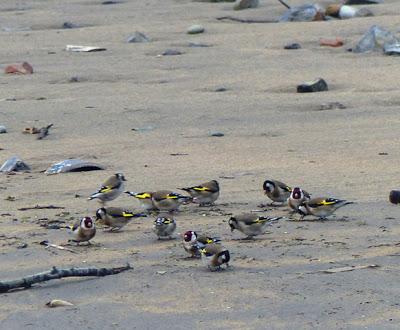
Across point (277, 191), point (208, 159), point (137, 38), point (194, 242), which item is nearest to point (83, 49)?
point (137, 38)

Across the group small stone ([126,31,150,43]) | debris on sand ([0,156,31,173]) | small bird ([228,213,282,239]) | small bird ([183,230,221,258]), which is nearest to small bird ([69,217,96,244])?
small bird ([183,230,221,258])

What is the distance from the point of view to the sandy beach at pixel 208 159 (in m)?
6.05

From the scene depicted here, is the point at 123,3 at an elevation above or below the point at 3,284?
below

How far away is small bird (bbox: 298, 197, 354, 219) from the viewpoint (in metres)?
7.73

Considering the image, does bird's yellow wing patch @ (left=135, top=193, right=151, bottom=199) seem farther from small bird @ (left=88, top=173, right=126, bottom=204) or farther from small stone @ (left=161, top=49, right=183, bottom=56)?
small stone @ (left=161, top=49, right=183, bottom=56)

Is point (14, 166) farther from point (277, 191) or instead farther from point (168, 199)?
point (277, 191)

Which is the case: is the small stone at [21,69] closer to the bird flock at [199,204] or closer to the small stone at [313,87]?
the small stone at [313,87]

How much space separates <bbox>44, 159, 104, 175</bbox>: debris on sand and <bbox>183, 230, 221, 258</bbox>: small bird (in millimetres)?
2647

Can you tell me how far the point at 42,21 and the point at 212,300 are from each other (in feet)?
45.1

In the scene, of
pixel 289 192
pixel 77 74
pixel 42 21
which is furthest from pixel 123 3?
pixel 289 192

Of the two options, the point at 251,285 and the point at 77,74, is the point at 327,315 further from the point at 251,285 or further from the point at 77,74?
the point at 77,74

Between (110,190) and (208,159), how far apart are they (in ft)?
5.52

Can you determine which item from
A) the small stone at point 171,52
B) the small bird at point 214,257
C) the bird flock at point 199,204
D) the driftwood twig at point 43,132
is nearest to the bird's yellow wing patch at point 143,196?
the bird flock at point 199,204

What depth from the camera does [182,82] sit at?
13281mm
